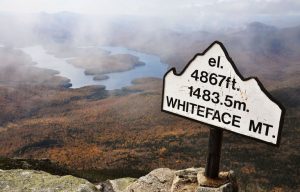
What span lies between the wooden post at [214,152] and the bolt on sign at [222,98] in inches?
29.5

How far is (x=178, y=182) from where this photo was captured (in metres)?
11.7

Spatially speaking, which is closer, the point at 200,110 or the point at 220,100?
the point at 220,100

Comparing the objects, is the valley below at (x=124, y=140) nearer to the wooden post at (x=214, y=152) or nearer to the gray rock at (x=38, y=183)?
the gray rock at (x=38, y=183)

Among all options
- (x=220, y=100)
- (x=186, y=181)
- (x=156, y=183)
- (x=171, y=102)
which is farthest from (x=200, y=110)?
(x=156, y=183)

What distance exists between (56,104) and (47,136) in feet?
212

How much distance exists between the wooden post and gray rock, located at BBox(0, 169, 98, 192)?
4.63 meters

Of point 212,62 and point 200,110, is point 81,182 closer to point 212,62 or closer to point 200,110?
point 200,110

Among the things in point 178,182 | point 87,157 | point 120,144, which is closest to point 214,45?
point 178,182

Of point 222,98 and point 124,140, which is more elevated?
point 222,98

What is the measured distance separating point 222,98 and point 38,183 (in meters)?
7.82

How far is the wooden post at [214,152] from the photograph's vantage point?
958cm

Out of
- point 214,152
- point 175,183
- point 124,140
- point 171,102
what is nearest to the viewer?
point 171,102

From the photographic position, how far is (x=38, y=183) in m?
13.6

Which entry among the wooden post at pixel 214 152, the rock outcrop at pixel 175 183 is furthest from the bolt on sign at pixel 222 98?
the rock outcrop at pixel 175 183
